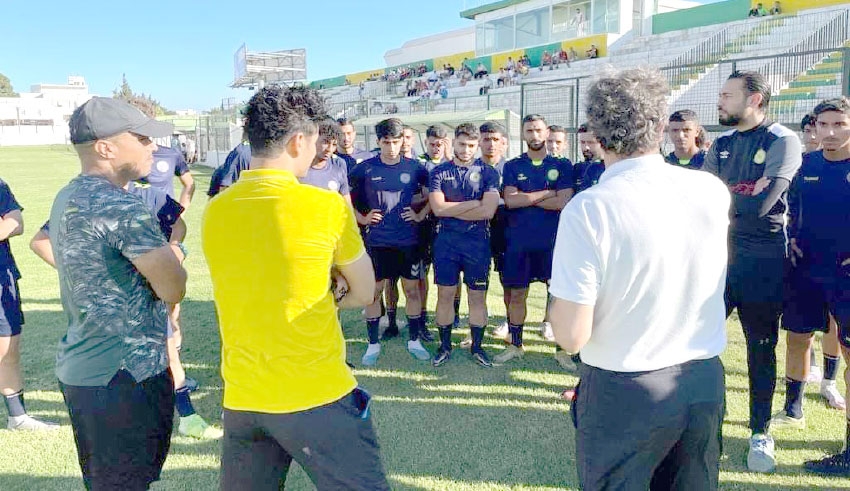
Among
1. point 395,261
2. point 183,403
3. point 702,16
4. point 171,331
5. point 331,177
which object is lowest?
point 183,403

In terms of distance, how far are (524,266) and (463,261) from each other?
569 millimetres

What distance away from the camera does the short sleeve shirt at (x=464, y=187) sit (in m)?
5.23

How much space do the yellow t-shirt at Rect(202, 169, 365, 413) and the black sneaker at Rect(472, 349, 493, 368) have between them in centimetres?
344

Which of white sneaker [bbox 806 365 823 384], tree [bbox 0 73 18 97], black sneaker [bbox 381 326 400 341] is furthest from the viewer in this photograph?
tree [bbox 0 73 18 97]

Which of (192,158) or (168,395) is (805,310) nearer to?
(168,395)

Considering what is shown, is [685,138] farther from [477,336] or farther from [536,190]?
[477,336]

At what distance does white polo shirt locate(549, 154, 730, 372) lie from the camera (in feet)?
5.61

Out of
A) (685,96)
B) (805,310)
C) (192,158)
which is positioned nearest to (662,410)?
(805,310)

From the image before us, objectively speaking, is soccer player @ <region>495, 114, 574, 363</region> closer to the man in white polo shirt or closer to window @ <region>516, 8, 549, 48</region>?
the man in white polo shirt

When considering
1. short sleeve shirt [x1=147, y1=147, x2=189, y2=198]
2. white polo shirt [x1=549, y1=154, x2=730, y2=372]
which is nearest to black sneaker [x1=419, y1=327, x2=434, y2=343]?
short sleeve shirt [x1=147, y1=147, x2=189, y2=198]

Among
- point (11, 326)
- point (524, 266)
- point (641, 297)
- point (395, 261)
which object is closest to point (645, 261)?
point (641, 297)

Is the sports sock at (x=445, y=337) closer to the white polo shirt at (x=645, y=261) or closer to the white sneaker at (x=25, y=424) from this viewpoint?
the white sneaker at (x=25, y=424)

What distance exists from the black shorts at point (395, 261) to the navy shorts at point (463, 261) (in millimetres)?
390

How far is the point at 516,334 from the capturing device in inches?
214
